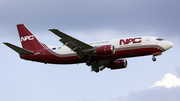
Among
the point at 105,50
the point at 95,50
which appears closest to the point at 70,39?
the point at 95,50

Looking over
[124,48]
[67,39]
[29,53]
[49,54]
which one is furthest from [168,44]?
[29,53]

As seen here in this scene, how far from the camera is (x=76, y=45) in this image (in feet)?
174

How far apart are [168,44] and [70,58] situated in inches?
683

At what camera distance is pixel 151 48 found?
52.6 m

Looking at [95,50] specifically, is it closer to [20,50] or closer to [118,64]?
[118,64]

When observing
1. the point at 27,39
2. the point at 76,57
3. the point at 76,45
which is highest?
the point at 76,45

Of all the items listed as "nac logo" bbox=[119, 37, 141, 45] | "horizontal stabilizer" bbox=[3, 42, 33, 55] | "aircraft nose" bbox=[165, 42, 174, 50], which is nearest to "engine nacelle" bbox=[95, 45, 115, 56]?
"nac logo" bbox=[119, 37, 141, 45]

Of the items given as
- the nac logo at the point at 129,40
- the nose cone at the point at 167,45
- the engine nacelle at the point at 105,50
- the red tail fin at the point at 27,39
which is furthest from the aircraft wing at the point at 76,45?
the nose cone at the point at 167,45

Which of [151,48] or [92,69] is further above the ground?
[151,48]

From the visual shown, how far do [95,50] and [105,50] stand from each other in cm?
229

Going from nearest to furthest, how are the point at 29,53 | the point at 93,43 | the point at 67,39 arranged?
the point at 67,39
the point at 93,43
the point at 29,53

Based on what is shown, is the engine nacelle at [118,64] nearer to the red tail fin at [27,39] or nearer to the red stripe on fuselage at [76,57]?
the red stripe on fuselage at [76,57]

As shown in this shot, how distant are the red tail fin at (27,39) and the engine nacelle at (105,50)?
13.1 metres

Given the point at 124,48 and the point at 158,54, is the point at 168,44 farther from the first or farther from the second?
the point at 124,48
